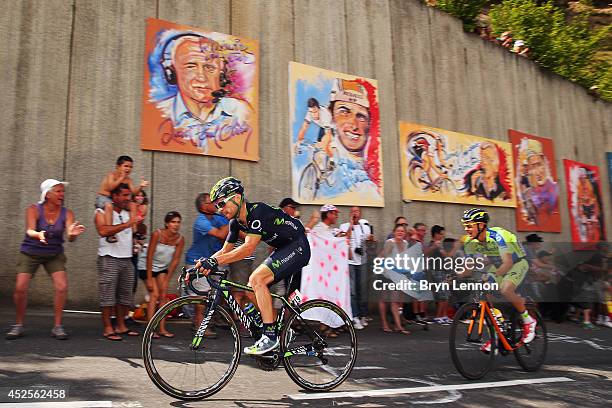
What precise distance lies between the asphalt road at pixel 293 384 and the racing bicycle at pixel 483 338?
6.3 inches

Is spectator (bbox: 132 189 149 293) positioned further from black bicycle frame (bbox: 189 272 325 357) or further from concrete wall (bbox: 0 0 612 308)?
black bicycle frame (bbox: 189 272 325 357)

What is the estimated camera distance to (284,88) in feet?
36.2

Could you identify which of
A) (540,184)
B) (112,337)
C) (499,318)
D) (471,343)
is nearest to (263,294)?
(471,343)

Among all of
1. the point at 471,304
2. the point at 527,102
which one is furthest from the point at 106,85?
the point at 527,102

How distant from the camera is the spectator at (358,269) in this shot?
885 cm

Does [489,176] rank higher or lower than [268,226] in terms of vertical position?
higher

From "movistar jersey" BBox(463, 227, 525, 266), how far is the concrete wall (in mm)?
4985

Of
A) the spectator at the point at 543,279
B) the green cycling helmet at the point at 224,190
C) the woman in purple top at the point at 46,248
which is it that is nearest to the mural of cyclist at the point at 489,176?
the spectator at the point at 543,279

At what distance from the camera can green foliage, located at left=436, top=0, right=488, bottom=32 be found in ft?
49.7

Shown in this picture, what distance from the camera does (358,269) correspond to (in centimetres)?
905

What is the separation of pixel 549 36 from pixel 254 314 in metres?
17.6

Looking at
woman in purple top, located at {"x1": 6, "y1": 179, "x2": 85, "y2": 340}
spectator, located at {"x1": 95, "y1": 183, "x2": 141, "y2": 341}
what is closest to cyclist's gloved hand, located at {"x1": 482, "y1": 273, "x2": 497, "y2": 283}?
spectator, located at {"x1": 95, "y1": 183, "x2": 141, "y2": 341}

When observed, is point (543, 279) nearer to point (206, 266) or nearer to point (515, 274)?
point (515, 274)

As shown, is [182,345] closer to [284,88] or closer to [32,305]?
[32,305]
